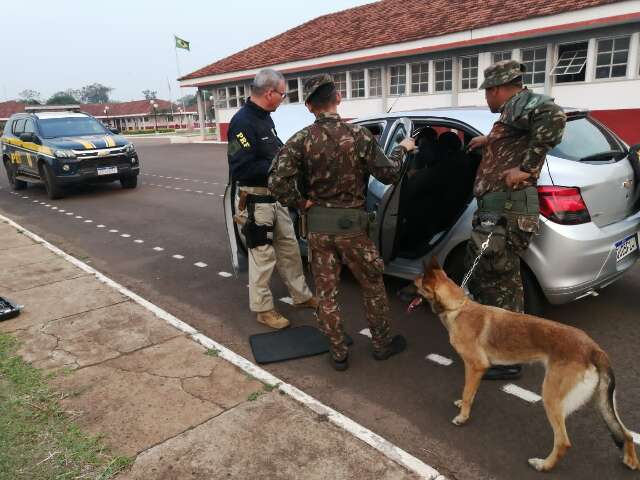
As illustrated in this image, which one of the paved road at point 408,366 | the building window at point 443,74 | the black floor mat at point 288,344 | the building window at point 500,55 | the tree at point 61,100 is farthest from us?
the tree at point 61,100

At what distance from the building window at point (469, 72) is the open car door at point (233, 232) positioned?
15.6 m

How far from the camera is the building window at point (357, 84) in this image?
71.5ft

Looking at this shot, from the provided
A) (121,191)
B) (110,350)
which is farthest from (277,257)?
(121,191)

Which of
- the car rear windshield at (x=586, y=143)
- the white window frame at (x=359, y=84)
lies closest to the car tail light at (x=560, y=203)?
the car rear windshield at (x=586, y=143)

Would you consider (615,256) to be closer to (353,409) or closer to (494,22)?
(353,409)

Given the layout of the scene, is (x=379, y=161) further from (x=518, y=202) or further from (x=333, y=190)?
(x=518, y=202)

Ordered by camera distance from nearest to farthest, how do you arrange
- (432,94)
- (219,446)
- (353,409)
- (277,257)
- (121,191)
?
(219,446) → (353,409) → (277,257) → (121,191) → (432,94)

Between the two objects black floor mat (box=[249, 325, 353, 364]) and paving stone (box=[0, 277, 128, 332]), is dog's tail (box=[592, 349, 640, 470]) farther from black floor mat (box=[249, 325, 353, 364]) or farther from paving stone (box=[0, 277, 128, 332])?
paving stone (box=[0, 277, 128, 332])

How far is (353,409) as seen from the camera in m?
2.87

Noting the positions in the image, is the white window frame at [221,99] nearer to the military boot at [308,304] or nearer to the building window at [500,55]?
the building window at [500,55]

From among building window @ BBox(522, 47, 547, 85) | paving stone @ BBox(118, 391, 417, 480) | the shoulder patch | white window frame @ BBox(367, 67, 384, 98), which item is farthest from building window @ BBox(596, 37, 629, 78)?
paving stone @ BBox(118, 391, 417, 480)

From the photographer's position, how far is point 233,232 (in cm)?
446

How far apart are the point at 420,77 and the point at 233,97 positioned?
483 inches

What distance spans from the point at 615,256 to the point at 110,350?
11.9 ft
